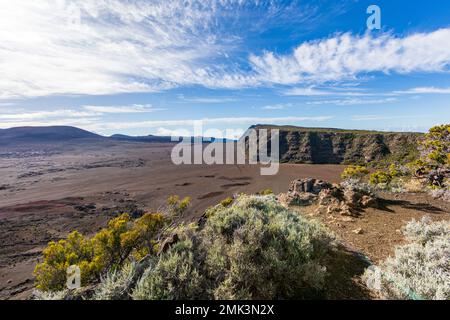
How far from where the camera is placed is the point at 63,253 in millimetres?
12516

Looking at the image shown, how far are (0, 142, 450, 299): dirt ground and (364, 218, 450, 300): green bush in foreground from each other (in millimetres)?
344

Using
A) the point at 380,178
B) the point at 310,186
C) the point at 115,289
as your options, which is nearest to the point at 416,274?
the point at 115,289

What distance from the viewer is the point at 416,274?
3.80 m

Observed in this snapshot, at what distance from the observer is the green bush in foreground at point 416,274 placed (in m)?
3.37

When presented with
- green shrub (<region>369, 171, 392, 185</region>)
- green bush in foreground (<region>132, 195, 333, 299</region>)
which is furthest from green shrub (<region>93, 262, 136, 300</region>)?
green shrub (<region>369, 171, 392, 185</region>)

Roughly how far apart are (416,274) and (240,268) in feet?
9.92

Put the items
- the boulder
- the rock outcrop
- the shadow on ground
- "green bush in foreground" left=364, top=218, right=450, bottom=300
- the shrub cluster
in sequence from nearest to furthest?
"green bush in foreground" left=364, top=218, right=450, bottom=300 → the shadow on ground → the rock outcrop → the shrub cluster → the boulder

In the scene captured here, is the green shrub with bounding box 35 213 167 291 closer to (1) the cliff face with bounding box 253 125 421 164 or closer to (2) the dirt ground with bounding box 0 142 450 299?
(2) the dirt ground with bounding box 0 142 450 299

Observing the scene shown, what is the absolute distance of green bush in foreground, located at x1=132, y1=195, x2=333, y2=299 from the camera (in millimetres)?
3197

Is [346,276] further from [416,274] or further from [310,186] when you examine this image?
[310,186]

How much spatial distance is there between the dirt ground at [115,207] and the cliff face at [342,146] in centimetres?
2453

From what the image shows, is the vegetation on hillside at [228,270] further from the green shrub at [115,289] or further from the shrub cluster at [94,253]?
the shrub cluster at [94,253]

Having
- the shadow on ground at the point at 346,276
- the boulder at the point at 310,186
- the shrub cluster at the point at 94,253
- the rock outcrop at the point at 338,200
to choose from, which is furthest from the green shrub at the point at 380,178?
the shrub cluster at the point at 94,253
